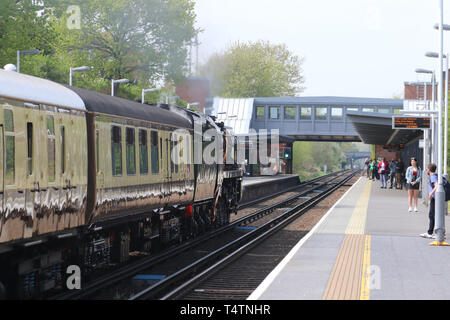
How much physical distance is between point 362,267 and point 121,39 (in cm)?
3525

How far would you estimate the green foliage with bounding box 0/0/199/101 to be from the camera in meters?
44.1

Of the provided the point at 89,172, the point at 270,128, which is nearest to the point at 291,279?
the point at 89,172

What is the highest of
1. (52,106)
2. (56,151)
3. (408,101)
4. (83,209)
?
(408,101)

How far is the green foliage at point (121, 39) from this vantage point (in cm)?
4405

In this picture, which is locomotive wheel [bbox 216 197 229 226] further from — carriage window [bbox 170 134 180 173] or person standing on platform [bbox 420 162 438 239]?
person standing on platform [bbox 420 162 438 239]

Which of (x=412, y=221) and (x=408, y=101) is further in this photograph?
(x=408, y=101)

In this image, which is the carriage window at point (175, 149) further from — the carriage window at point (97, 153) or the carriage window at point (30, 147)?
the carriage window at point (30, 147)

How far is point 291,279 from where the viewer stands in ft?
34.4

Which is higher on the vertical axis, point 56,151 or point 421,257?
point 56,151

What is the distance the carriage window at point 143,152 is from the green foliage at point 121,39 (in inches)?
1173
